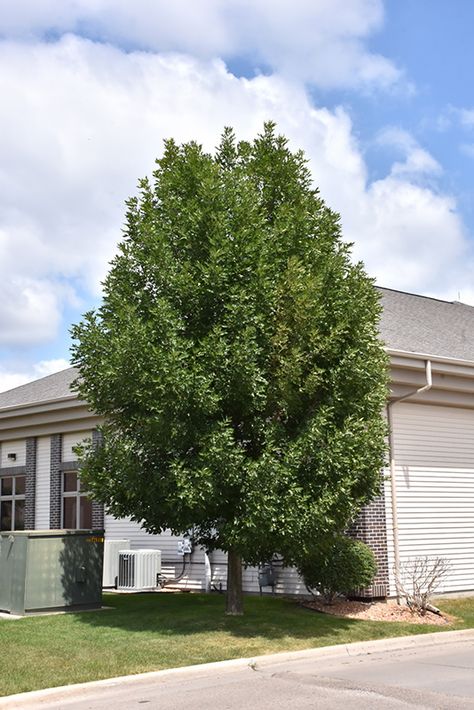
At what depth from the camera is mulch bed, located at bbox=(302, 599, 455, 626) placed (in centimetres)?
1492

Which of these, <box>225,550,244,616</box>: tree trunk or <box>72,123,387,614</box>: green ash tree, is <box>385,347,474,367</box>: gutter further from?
<box>225,550,244,616</box>: tree trunk

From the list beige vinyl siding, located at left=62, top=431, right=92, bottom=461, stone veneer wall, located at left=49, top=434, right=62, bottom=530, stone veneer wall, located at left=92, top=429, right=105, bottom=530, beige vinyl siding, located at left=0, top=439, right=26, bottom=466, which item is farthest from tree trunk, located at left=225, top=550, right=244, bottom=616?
beige vinyl siding, located at left=0, top=439, right=26, bottom=466

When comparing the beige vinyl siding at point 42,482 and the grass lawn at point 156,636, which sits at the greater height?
the beige vinyl siding at point 42,482

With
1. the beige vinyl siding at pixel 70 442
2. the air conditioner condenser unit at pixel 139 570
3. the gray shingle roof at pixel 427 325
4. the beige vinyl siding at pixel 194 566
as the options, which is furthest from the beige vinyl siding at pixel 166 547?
the gray shingle roof at pixel 427 325

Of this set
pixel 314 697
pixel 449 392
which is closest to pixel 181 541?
pixel 449 392

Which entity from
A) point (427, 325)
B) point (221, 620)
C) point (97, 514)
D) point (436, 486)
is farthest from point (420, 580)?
point (97, 514)

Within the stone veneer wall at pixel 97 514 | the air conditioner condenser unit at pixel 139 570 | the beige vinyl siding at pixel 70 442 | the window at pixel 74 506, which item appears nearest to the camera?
the air conditioner condenser unit at pixel 139 570

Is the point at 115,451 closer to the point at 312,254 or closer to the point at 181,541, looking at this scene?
the point at 312,254

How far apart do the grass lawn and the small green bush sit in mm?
680

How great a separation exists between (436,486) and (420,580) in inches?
84.6

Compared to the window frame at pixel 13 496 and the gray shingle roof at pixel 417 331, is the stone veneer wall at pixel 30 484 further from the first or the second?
the gray shingle roof at pixel 417 331

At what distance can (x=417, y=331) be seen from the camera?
2098 cm

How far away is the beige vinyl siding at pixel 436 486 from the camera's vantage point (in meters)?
17.5

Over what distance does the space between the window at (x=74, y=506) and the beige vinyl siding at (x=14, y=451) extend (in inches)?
97.6
